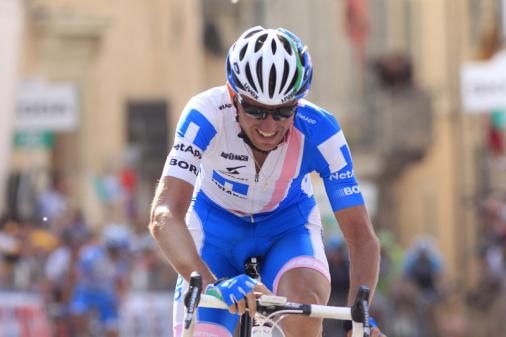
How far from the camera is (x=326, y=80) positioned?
3847cm

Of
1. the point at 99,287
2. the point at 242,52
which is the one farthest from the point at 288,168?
the point at 99,287

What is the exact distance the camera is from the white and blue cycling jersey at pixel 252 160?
772cm

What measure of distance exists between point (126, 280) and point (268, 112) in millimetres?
13509

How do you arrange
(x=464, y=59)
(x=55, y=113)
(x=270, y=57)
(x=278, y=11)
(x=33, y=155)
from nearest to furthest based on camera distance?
(x=270, y=57)
(x=55, y=113)
(x=33, y=155)
(x=464, y=59)
(x=278, y=11)

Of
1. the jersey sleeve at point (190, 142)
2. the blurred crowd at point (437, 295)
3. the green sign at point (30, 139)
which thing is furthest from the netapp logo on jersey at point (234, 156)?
the green sign at point (30, 139)

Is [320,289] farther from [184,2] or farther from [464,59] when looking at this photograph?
[184,2]

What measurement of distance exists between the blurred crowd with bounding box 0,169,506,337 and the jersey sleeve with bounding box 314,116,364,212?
1118 cm

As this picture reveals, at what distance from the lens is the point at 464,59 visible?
3225cm

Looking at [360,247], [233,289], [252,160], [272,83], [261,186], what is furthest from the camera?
[261,186]

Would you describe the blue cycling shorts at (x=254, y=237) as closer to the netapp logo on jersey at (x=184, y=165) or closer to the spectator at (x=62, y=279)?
the netapp logo on jersey at (x=184, y=165)

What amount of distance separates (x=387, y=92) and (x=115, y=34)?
20.0ft

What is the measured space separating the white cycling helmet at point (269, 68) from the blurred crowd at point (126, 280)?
11567 mm

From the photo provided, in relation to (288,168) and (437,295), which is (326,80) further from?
(288,168)


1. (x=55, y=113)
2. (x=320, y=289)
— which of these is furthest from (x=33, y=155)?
(x=320, y=289)
